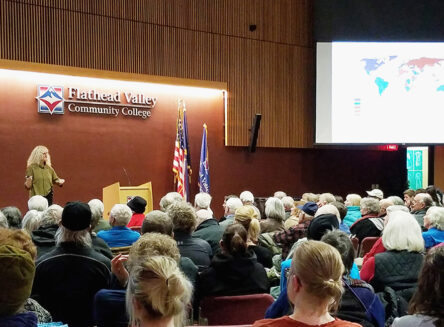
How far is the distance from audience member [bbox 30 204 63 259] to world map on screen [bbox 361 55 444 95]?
845cm

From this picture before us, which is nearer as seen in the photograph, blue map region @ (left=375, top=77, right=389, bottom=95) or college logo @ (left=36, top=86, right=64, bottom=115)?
college logo @ (left=36, top=86, right=64, bottom=115)

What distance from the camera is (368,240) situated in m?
5.47

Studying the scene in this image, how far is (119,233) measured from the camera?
455 centimetres

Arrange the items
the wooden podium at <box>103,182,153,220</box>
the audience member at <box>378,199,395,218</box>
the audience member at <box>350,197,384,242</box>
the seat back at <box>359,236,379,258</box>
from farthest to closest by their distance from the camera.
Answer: the wooden podium at <box>103,182,153,220</box> → the audience member at <box>378,199,395,218</box> → the audience member at <box>350,197,384,242</box> → the seat back at <box>359,236,379,258</box>

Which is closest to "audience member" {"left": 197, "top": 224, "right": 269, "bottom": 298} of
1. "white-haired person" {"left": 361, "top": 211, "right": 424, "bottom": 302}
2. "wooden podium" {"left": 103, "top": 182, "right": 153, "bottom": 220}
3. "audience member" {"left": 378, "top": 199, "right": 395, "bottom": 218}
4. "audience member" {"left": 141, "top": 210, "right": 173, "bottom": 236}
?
"audience member" {"left": 141, "top": 210, "right": 173, "bottom": 236}

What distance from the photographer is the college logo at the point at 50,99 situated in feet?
29.7

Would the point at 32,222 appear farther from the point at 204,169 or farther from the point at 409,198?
the point at 204,169

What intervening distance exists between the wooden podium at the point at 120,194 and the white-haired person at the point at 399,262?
Answer: 5.62m

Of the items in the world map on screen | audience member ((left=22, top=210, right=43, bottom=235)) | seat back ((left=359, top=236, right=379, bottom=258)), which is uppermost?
the world map on screen

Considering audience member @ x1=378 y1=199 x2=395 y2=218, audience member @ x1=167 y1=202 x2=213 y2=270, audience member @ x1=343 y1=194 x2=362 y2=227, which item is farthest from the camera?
audience member @ x1=343 y1=194 x2=362 y2=227

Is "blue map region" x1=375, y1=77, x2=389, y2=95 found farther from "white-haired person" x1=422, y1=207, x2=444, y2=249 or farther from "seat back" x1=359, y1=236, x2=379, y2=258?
"white-haired person" x1=422, y1=207, x2=444, y2=249

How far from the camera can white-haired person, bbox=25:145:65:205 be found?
784cm

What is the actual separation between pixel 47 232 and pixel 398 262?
8.17ft

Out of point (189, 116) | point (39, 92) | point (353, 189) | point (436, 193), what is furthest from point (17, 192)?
point (353, 189)
